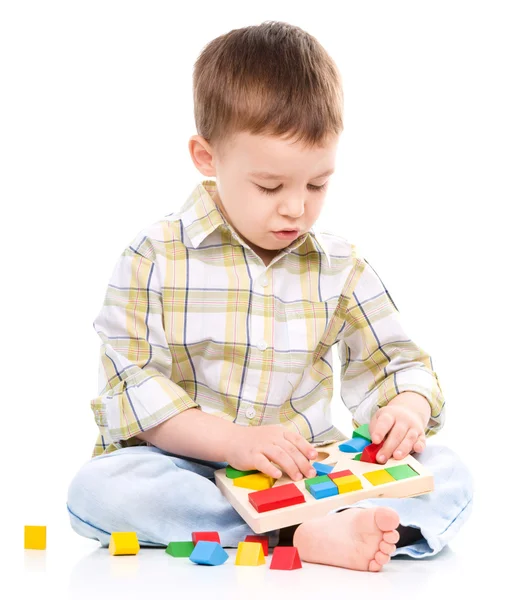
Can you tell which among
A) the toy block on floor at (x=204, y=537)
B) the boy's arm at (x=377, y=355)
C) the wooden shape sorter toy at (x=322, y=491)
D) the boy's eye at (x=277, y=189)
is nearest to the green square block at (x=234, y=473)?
the wooden shape sorter toy at (x=322, y=491)

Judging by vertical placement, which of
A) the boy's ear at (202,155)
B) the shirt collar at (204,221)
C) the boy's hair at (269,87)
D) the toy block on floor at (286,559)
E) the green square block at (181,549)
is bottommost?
the green square block at (181,549)

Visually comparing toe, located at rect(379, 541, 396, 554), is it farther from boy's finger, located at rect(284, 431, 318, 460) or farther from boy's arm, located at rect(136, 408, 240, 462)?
boy's arm, located at rect(136, 408, 240, 462)

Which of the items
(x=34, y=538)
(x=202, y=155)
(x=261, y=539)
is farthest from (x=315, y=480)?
(x=202, y=155)

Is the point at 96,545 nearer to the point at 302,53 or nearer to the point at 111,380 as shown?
the point at 111,380

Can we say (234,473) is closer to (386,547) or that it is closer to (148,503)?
(148,503)

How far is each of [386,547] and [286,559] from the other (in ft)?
0.44

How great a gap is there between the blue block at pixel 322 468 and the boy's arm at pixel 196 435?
0.14 metres

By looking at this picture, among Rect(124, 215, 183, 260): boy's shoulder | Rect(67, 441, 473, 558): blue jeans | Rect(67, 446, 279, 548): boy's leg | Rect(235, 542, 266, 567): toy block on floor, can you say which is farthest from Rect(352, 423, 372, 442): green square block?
Rect(124, 215, 183, 260): boy's shoulder

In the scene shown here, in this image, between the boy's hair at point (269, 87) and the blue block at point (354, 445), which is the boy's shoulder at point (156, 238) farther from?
the blue block at point (354, 445)

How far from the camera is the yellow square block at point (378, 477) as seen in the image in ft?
4.75

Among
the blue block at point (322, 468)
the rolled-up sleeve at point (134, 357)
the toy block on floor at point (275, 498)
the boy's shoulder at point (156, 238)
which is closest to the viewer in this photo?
the toy block on floor at point (275, 498)

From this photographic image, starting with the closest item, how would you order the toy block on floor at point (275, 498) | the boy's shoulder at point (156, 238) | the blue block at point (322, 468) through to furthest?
the toy block on floor at point (275, 498) < the blue block at point (322, 468) < the boy's shoulder at point (156, 238)

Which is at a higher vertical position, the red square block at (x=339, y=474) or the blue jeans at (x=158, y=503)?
the red square block at (x=339, y=474)

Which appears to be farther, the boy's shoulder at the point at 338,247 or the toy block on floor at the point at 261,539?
the boy's shoulder at the point at 338,247
